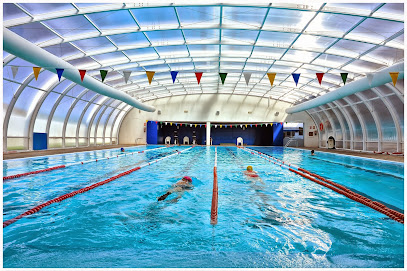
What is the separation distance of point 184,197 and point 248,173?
365 cm

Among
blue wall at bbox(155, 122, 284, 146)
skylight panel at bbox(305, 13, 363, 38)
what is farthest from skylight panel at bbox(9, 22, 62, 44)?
blue wall at bbox(155, 122, 284, 146)

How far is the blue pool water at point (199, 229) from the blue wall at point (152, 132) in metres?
21.2

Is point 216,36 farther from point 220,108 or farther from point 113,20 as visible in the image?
point 220,108

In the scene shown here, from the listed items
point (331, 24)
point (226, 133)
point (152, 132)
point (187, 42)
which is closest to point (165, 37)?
point (187, 42)

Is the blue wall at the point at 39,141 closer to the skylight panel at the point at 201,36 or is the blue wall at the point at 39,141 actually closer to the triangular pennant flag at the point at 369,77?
the skylight panel at the point at 201,36

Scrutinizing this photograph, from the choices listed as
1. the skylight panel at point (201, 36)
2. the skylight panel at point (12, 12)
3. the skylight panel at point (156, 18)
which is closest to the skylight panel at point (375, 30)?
the skylight panel at point (201, 36)

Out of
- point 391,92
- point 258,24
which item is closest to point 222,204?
point 258,24

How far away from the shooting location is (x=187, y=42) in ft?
40.1

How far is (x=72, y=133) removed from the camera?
20.1m

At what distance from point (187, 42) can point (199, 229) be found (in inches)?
403

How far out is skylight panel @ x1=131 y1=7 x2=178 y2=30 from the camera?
9.15m

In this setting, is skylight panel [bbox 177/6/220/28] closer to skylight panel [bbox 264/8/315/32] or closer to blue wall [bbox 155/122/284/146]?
skylight panel [bbox 264/8/315/32]

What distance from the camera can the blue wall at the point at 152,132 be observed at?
27.7m

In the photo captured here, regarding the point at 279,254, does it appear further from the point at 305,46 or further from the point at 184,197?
the point at 305,46
